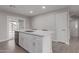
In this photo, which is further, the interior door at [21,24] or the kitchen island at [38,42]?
Result: the interior door at [21,24]

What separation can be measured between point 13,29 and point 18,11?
479 mm

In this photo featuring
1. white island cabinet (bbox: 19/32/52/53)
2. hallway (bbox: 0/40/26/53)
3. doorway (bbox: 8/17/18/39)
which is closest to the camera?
white island cabinet (bbox: 19/32/52/53)

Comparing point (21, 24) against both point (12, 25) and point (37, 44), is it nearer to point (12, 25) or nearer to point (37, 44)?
point (12, 25)

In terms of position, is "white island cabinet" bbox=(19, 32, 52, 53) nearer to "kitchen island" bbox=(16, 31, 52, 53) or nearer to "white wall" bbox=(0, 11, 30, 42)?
"kitchen island" bbox=(16, 31, 52, 53)

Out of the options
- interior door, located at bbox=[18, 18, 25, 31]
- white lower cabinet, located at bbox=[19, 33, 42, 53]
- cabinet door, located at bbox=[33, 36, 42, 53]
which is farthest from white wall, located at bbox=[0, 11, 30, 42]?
cabinet door, located at bbox=[33, 36, 42, 53]

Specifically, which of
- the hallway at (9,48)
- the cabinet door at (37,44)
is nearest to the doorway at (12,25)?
the hallway at (9,48)

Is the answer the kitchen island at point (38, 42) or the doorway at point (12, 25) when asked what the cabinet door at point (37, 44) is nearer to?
the kitchen island at point (38, 42)

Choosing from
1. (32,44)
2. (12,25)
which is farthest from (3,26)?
(32,44)

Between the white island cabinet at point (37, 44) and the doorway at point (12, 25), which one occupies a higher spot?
the doorway at point (12, 25)
